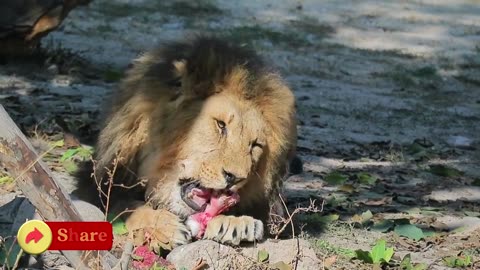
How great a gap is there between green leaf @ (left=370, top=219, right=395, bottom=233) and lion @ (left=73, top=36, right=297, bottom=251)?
36.6 inches

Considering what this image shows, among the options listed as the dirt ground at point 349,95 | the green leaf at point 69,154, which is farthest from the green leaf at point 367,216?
the green leaf at point 69,154

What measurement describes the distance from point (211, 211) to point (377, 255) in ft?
2.98

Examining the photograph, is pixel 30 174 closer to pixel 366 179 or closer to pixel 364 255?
pixel 364 255

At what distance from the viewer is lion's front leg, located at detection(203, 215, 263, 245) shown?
4.83m

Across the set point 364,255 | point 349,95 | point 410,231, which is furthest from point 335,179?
point 349,95

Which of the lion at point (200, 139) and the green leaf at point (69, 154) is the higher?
the lion at point (200, 139)

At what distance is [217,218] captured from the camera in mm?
4863

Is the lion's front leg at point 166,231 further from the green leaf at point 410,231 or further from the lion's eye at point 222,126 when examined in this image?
the green leaf at point 410,231

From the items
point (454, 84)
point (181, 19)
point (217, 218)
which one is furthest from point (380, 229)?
point (181, 19)

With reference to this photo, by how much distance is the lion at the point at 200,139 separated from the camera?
4809 mm

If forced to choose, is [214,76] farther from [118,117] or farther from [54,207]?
[54,207]

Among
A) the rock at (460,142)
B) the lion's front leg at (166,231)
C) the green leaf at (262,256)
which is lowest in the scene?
the rock at (460,142)

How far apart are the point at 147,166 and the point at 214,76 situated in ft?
1.74

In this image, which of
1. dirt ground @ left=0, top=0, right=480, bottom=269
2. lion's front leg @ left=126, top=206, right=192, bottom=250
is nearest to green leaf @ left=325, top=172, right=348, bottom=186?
dirt ground @ left=0, top=0, right=480, bottom=269
